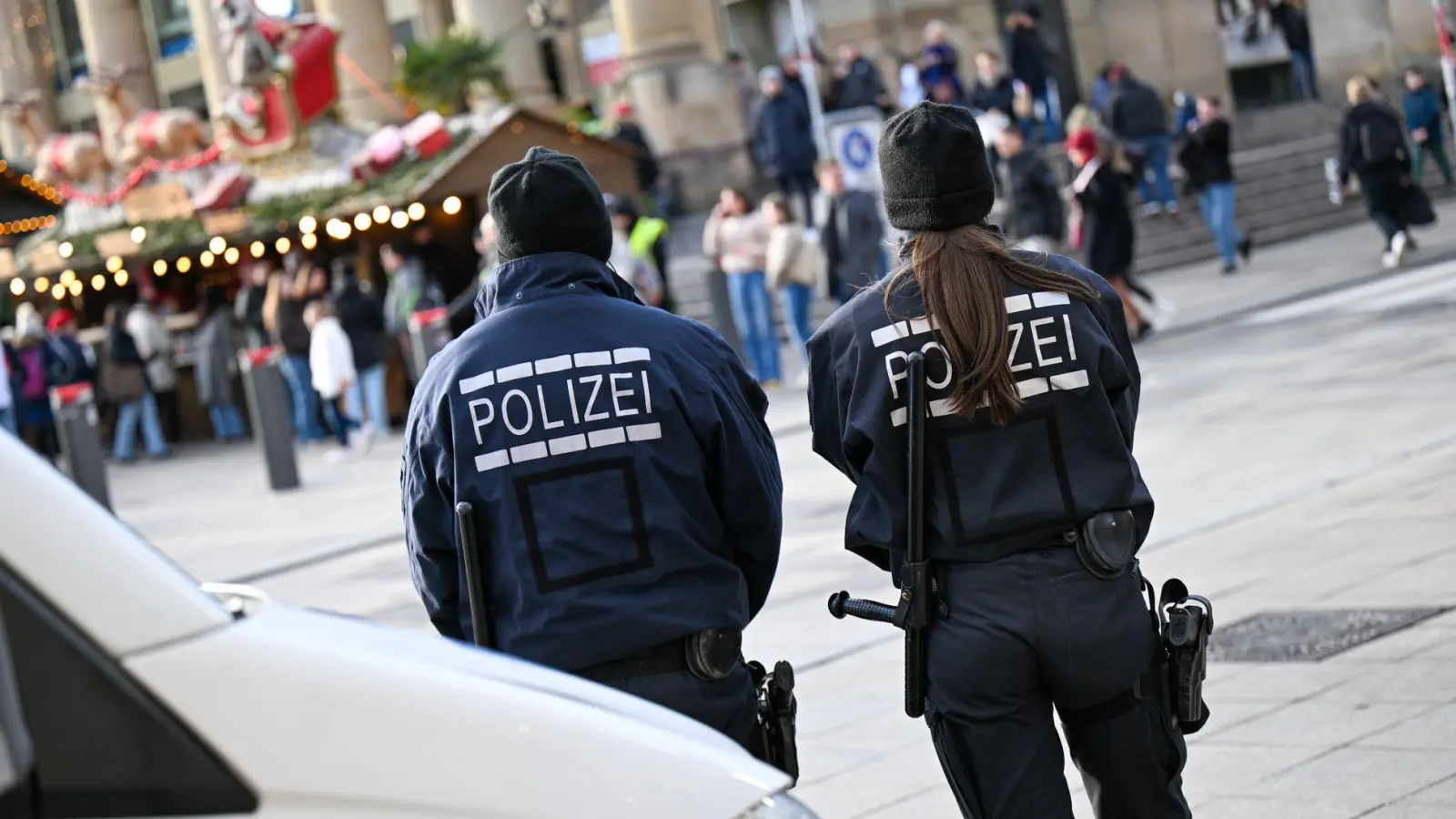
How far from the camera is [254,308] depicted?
2322 centimetres

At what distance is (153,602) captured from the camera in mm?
2051

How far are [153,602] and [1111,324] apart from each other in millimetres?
2127

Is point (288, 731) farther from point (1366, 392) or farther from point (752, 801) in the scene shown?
point (1366, 392)

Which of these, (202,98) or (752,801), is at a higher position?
(202,98)

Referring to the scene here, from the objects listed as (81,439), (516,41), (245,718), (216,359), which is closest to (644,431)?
(245,718)

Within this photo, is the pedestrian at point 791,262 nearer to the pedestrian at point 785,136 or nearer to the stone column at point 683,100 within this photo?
the pedestrian at point 785,136

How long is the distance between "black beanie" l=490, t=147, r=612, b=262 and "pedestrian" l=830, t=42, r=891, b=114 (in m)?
20.7

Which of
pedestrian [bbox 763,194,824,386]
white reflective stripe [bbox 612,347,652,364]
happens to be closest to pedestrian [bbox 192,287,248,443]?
pedestrian [bbox 763,194,824,386]

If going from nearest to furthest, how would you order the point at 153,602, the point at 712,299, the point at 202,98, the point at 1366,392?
the point at 153,602, the point at 1366,392, the point at 712,299, the point at 202,98

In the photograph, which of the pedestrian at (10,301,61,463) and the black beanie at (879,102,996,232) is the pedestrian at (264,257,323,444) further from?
the black beanie at (879,102,996,232)

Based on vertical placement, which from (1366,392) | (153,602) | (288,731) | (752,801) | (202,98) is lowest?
(1366,392)

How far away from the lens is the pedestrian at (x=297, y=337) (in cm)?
2111

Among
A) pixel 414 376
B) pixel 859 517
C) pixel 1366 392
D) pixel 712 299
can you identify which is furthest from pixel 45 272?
pixel 859 517

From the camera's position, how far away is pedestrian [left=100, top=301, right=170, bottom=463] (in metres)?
23.1
